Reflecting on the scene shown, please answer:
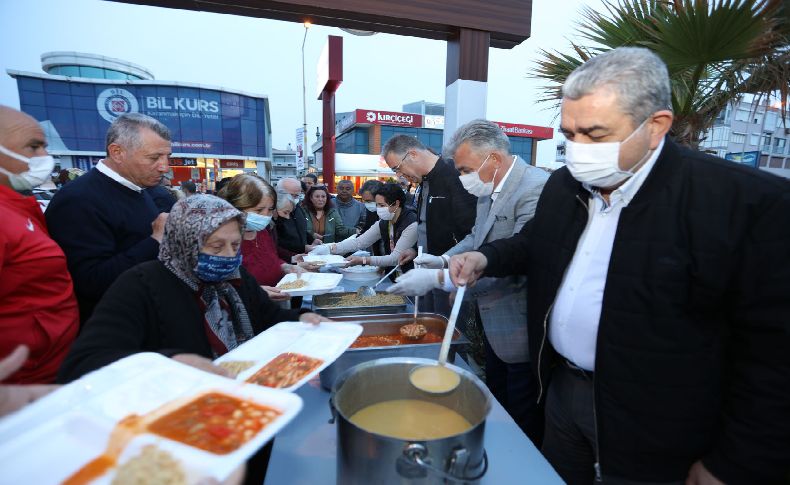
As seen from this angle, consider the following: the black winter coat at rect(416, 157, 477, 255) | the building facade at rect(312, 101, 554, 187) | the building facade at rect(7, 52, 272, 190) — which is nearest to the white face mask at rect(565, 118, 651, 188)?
the black winter coat at rect(416, 157, 477, 255)

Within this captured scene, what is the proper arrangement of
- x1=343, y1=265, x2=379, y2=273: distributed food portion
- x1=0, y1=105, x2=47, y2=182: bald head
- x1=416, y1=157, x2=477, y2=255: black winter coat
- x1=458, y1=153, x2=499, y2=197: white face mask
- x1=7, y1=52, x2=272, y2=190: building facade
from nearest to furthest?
x1=0, y1=105, x2=47, y2=182: bald head, x1=458, y1=153, x2=499, y2=197: white face mask, x1=416, y1=157, x2=477, y2=255: black winter coat, x1=343, y1=265, x2=379, y2=273: distributed food portion, x1=7, y1=52, x2=272, y2=190: building facade

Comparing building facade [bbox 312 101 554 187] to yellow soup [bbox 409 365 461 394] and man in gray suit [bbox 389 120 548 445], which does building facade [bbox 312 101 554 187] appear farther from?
yellow soup [bbox 409 365 461 394]

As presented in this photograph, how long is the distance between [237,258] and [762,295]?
5.88 ft

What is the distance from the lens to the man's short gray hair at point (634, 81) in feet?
3.55

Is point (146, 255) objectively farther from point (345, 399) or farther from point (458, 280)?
point (458, 280)

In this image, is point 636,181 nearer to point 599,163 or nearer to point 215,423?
point 599,163

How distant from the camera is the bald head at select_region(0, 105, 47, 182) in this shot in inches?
67.3

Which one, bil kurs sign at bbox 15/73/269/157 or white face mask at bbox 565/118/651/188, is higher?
bil kurs sign at bbox 15/73/269/157

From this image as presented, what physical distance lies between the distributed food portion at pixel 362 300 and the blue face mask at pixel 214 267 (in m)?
1.07

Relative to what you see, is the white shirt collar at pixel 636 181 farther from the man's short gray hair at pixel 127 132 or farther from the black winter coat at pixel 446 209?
the man's short gray hair at pixel 127 132

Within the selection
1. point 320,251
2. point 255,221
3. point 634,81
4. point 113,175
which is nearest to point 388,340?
point 255,221

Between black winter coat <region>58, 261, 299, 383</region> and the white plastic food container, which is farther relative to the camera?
black winter coat <region>58, 261, 299, 383</region>

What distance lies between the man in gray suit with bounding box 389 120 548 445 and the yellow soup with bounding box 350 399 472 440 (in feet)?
2.20

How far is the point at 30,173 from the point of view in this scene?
1805 millimetres
